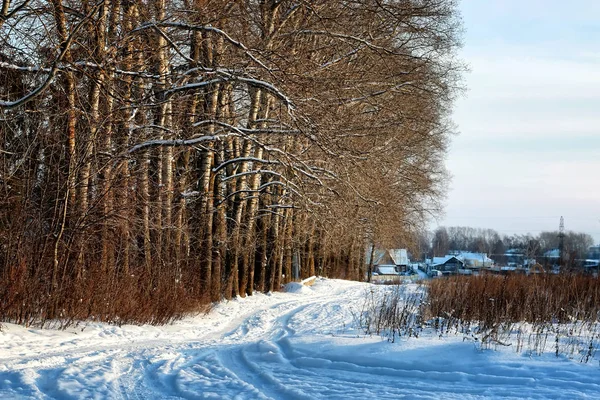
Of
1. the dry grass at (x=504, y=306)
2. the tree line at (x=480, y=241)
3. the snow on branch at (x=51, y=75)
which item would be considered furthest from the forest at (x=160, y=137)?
the tree line at (x=480, y=241)

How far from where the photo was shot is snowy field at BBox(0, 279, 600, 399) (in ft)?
22.3

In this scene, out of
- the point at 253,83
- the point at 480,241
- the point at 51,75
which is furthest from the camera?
the point at 480,241

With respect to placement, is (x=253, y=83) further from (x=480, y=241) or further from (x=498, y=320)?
(x=480, y=241)

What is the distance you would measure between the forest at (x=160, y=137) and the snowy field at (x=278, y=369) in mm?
1744

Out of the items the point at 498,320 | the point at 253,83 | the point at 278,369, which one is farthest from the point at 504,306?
the point at 278,369

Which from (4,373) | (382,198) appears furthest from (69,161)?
(382,198)

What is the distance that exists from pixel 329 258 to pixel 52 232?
27.1 metres

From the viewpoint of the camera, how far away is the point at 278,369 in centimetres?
809

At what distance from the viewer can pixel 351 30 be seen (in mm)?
Answer: 19000

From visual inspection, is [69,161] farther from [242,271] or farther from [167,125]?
[242,271]

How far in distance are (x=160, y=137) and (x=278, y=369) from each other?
879 centimetres

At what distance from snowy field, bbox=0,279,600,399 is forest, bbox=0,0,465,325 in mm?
1744

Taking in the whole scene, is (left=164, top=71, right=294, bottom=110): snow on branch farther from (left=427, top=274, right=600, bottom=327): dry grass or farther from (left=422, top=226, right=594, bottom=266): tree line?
(left=422, top=226, right=594, bottom=266): tree line

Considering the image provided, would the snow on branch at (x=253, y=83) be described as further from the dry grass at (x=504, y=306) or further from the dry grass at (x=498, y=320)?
the dry grass at (x=504, y=306)
